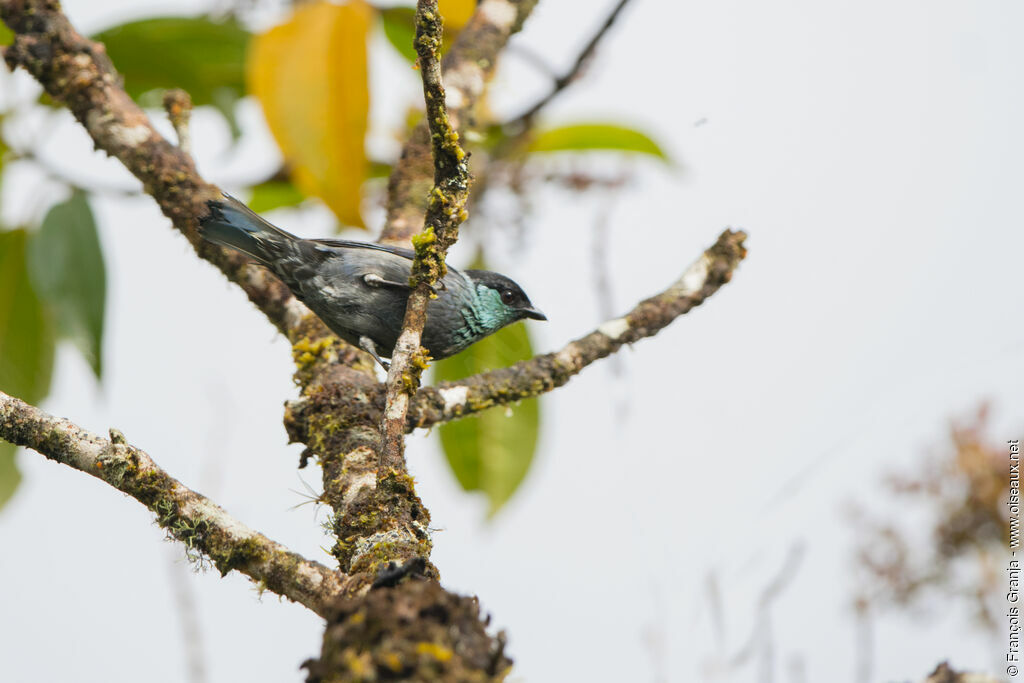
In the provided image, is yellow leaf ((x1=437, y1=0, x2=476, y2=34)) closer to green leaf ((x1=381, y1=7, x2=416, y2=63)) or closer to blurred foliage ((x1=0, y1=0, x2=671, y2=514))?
blurred foliage ((x1=0, y1=0, x2=671, y2=514))

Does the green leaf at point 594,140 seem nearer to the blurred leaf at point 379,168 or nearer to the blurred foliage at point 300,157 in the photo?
the blurred foliage at point 300,157

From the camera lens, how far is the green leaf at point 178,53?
4848 mm

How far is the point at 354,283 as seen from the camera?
365cm

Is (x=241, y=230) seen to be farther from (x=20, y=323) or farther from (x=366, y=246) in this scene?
(x=20, y=323)

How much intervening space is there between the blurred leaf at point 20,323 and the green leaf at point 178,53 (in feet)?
3.40

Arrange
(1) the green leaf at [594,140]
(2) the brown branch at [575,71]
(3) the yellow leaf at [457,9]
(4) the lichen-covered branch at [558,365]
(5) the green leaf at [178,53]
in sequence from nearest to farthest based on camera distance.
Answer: (4) the lichen-covered branch at [558,365]
(2) the brown branch at [575,71]
(3) the yellow leaf at [457,9]
(5) the green leaf at [178,53]
(1) the green leaf at [594,140]

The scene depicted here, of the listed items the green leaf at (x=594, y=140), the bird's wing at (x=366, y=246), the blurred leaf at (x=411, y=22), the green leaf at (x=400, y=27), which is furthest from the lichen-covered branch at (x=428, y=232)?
the green leaf at (x=594, y=140)

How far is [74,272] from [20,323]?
0.79m

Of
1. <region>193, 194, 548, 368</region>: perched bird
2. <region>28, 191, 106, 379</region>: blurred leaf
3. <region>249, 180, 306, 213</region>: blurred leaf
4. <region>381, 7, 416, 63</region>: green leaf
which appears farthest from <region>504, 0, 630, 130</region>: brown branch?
<region>28, 191, 106, 379</region>: blurred leaf

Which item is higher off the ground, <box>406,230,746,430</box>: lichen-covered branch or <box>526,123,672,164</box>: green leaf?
<box>526,123,672,164</box>: green leaf

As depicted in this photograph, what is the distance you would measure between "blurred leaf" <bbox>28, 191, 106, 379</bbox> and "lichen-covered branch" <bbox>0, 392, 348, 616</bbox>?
2.16m

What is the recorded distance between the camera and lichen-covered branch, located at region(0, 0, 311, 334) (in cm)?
357

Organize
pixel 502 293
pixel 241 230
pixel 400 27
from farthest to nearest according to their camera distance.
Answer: pixel 400 27
pixel 502 293
pixel 241 230

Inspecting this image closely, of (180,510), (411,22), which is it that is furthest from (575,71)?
(180,510)
